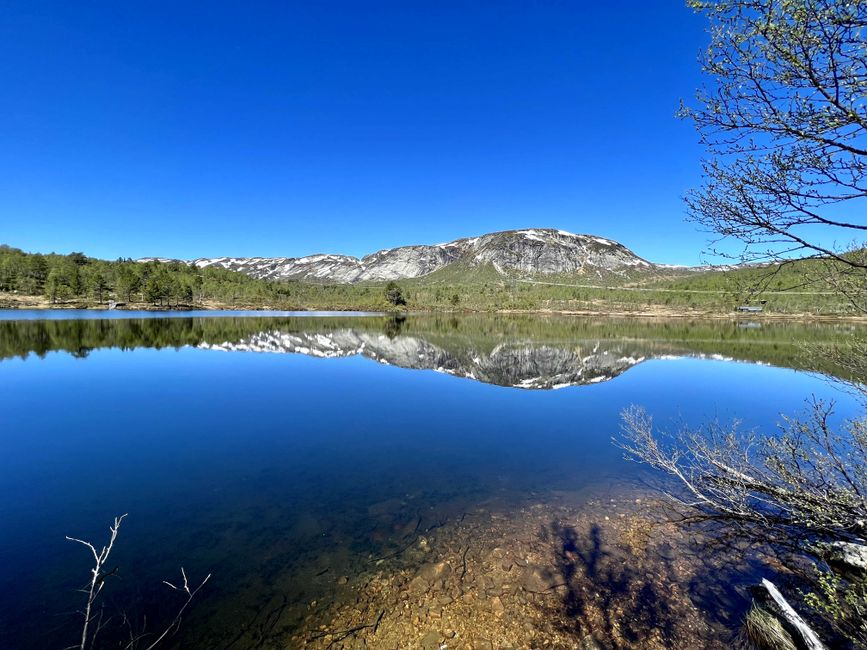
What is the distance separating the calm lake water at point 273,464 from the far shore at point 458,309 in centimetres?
12123

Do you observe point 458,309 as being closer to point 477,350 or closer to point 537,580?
point 477,350

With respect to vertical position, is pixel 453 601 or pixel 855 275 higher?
pixel 855 275

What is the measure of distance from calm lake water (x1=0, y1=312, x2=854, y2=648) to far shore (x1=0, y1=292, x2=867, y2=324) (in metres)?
121

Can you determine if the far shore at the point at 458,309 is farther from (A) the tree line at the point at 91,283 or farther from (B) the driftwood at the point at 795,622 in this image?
(B) the driftwood at the point at 795,622

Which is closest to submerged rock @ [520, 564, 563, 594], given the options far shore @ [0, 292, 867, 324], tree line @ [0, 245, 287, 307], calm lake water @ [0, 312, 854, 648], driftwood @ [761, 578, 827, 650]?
calm lake water @ [0, 312, 854, 648]

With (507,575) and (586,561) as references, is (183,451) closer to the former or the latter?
(507,575)

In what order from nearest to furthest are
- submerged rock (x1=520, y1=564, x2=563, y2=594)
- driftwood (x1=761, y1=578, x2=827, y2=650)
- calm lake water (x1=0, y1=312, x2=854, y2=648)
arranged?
driftwood (x1=761, y1=578, x2=827, y2=650)
calm lake water (x1=0, y1=312, x2=854, y2=648)
submerged rock (x1=520, y1=564, x2=563, y2=594)

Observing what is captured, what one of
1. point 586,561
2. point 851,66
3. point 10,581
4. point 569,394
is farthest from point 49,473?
point 569,394

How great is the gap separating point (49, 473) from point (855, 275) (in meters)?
21.9

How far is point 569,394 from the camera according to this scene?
28047 millimetres

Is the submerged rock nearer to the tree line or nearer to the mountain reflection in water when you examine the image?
the mountain reflection in water

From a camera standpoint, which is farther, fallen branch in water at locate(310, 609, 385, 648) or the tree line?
the tree line

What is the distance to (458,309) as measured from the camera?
615ft

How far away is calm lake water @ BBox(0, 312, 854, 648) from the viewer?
789cm
